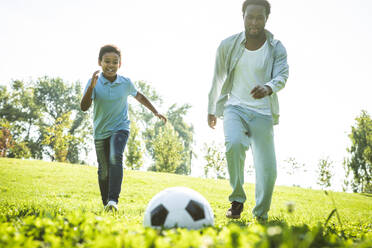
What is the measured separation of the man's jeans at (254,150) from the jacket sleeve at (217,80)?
0.56 meters

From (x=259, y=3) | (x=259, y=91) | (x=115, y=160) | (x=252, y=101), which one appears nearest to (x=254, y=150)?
(x=252, y=101)

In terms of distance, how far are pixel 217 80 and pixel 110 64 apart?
6.30ft

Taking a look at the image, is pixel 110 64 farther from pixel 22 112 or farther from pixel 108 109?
pixel 22 112

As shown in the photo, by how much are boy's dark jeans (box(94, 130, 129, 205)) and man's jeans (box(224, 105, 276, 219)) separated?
1.86m

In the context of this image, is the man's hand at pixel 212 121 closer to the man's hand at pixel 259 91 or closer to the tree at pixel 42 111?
the man's hand at pixel 259 91

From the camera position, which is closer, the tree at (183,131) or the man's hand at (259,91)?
the man's hand at (259,91)

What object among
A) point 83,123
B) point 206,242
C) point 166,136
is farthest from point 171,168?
point 206,242

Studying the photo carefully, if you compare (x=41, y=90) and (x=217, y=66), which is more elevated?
(x=41, y=90)

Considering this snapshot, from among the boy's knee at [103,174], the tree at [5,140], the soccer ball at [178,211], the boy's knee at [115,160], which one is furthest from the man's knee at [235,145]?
the tree at [5,140]

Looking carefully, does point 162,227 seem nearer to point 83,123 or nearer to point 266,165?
point 266,165

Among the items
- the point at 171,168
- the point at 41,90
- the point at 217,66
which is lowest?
the point at 171,168

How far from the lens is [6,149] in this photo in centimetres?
3803

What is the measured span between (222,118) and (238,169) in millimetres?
902

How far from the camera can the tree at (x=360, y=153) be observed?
29.4 meters
